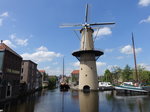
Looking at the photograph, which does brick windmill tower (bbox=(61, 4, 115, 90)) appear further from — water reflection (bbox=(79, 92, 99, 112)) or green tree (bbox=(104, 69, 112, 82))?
green tree (bbox=(104, 69, 112, 82))

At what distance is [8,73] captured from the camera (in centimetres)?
2138

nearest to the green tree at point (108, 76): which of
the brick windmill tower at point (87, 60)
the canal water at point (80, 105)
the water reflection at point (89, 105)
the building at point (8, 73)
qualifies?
the brick windmill tower at point (87, 60)

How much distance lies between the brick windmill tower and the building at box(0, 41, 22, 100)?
17.7m

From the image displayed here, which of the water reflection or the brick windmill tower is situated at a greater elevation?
the brick windmill tower

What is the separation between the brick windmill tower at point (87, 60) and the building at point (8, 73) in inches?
695

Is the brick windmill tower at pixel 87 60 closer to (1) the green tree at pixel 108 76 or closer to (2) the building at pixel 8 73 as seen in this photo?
(2) the building at pixel 8 73

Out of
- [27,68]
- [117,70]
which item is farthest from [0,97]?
[117,70]

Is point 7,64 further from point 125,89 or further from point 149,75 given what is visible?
point 149,75

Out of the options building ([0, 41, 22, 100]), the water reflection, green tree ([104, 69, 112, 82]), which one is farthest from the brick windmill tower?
green tree ([104, 69, 112, 82])

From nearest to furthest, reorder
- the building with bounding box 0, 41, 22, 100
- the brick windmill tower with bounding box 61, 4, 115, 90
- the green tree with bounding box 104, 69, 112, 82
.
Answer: the building with bounding box 0, 41, 22, 100 < the brick windmill tower with bounding box 61, 4, 115, 90 < the green tree with bounding box 104, 69, 112, 82

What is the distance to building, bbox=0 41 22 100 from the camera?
19594mm

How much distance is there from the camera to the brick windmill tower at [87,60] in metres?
35.6

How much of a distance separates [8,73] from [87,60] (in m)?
21.5

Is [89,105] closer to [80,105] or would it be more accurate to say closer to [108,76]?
[80,105]
